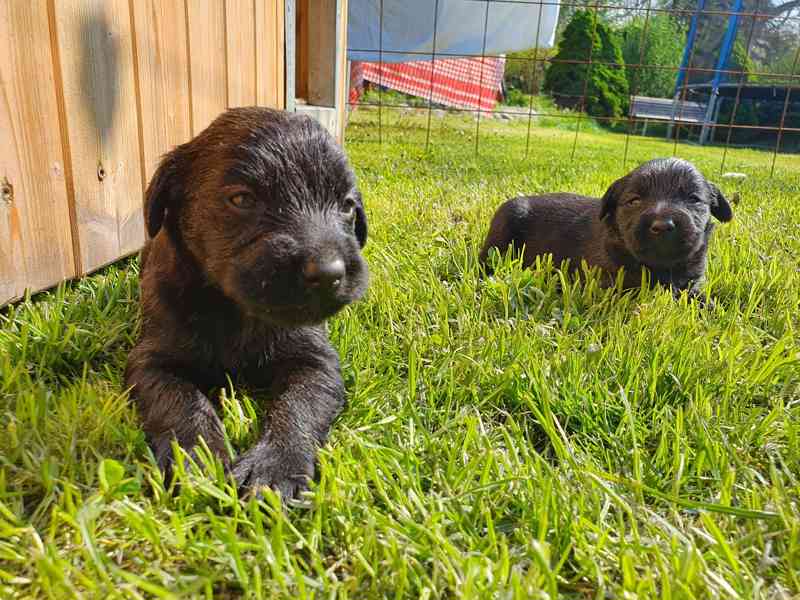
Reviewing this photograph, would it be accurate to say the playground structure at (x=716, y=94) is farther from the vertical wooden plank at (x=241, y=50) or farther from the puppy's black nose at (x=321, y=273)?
the puppy's black nose at (x=321, y=273)

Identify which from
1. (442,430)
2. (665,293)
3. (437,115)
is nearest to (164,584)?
(442,430)

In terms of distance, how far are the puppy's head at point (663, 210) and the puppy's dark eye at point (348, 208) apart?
1.83 m

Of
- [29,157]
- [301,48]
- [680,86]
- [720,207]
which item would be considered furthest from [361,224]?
[680,86]

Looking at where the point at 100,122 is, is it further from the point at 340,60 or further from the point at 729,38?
the point at 729,38

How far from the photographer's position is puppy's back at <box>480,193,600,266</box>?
4.16m

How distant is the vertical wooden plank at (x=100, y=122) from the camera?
284cm

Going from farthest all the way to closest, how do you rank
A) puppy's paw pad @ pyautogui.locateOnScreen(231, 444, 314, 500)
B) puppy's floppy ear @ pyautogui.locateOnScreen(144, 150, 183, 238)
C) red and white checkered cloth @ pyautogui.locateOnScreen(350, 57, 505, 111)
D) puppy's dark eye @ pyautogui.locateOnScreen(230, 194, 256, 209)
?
red and white checkered cloth @ pyautogui.locateOnScreen(350, 57, 505, 111) < puppy's floppy ear @ pyautogui.locateOnScreen(144, 150, 183, 238) < puppy's dark eye @ pyautogui.locateOnScreen(230, 194, 256, 209) < puppy's paw pad @ pyautogui.locateOnScreen(231, 444, 314, 500)

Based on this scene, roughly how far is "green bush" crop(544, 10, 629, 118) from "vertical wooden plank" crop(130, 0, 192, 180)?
22.8 metres

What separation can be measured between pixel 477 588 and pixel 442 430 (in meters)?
0.70

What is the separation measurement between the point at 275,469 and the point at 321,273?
A: 0.55 metres

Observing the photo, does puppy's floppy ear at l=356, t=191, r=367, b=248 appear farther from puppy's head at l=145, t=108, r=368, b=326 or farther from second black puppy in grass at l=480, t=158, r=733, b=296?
second black puppy in grass at l=480, t=158, r=733, b=296

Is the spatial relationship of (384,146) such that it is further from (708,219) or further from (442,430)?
(442,430)

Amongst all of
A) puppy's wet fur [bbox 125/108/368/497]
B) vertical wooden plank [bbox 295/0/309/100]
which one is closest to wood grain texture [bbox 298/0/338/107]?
vertical wooden plank [bbox 295/0/309/100]

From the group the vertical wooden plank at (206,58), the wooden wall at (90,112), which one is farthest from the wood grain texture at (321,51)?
the vertical wooden plank at (206,58)
